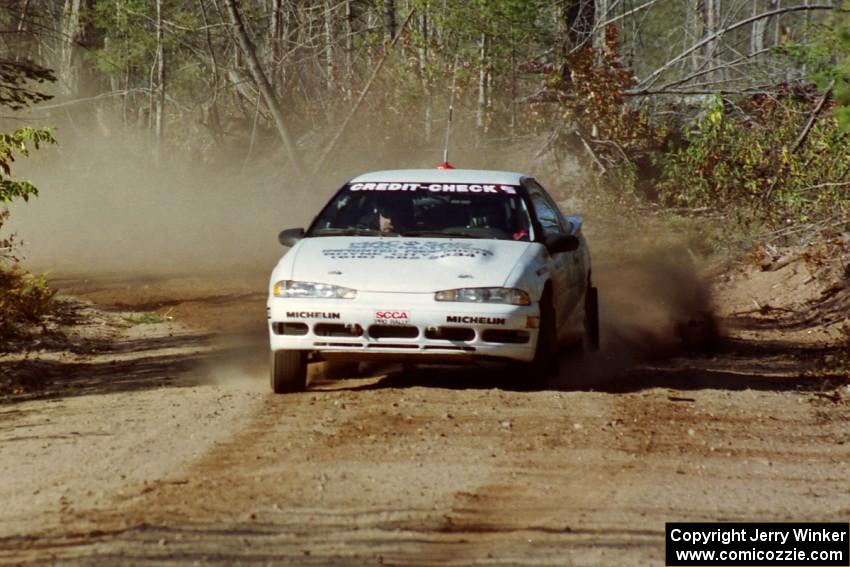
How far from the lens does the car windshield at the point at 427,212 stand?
10086mm

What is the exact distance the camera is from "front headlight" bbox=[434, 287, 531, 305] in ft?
29.4

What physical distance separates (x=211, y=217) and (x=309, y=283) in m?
18.8

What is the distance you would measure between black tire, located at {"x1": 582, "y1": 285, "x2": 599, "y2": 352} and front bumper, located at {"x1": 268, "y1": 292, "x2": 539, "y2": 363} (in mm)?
3151

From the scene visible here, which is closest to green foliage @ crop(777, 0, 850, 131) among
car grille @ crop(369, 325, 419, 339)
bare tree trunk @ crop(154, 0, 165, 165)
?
car grille @ crop(369, 325, 419, 339)

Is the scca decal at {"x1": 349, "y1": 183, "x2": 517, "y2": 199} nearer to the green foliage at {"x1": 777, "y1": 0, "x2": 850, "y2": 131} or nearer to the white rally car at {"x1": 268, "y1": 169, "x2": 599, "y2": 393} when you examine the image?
the white rally car at {"x1": 268, "y1": 169, "x2": 599, "y2": 393}

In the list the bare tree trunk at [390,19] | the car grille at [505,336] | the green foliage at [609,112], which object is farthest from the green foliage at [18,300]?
the bare tree trunk at [390,19]

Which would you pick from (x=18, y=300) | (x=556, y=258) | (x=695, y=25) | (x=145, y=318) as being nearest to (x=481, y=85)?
(x=145, y=318)

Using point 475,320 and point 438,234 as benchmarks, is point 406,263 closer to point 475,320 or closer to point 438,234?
point 475,320

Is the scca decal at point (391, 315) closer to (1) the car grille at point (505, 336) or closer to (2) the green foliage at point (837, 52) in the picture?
(1) the car grille at point (505, 336)

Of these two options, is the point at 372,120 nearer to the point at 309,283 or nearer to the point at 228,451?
the point at 309,283

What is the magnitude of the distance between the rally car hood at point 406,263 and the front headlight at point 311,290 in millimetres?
36

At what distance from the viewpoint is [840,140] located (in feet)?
51.4

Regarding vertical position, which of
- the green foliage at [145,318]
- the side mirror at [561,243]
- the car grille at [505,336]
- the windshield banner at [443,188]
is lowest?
the green foliage at [145,318]

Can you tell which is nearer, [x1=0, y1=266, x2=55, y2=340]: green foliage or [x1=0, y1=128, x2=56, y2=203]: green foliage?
[x1=0, y1=128, x2=56, y2=203]: green foliage
